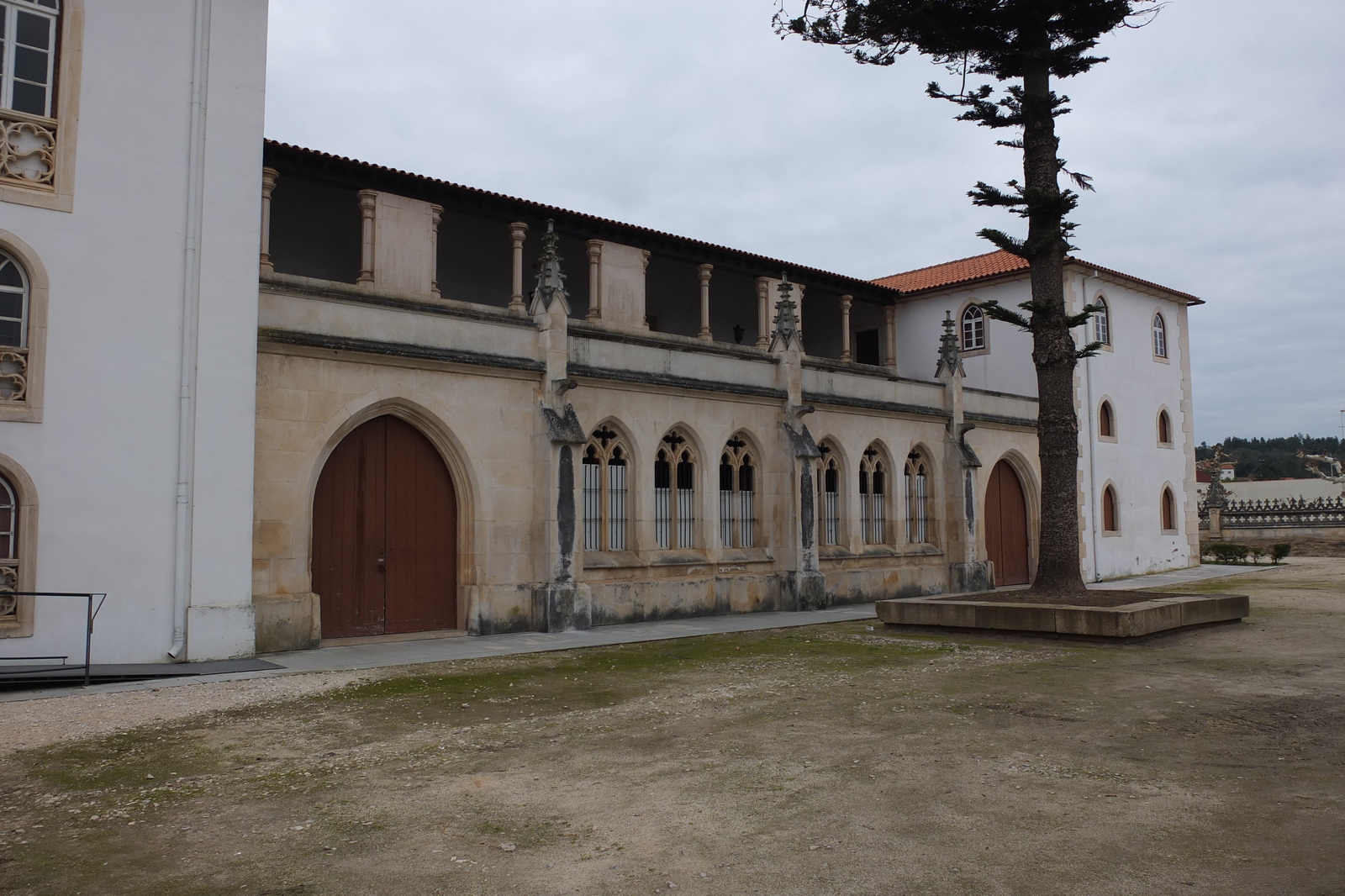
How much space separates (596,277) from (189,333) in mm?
9428

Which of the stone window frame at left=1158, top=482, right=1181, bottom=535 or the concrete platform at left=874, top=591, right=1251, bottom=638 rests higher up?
the stone window frame at left=1158, top=482, right=1181, bottom=535

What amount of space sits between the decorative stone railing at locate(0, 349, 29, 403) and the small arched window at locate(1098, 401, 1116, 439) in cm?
2526

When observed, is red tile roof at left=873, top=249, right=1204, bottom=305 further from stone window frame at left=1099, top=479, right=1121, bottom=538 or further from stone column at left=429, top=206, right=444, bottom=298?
stone column at left=429, top=206, right=444, bottom=298

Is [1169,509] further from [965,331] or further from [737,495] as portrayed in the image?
[737,495]

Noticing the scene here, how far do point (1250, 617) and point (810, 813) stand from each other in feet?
44.6

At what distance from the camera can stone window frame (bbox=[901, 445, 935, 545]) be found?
22.3m

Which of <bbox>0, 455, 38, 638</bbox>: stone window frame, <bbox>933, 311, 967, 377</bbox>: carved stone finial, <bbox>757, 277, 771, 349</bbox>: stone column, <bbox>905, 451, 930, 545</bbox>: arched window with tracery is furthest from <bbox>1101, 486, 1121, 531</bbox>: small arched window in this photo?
<bbox>0, 455, 38, 638</bbox>: stone window frame

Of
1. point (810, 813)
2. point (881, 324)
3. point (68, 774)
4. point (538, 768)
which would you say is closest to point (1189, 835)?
point (810, 813)

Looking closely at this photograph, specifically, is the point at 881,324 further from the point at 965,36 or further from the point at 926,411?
the point at 965,36

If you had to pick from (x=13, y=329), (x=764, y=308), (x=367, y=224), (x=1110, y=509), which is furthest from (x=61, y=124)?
(x=1110, y=509)

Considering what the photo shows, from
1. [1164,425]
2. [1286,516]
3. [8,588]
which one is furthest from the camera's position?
[1286,516]

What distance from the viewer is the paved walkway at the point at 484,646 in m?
10.4

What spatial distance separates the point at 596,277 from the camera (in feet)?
65.2

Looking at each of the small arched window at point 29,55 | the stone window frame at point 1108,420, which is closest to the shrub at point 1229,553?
the stone window frame at point 1108,420
